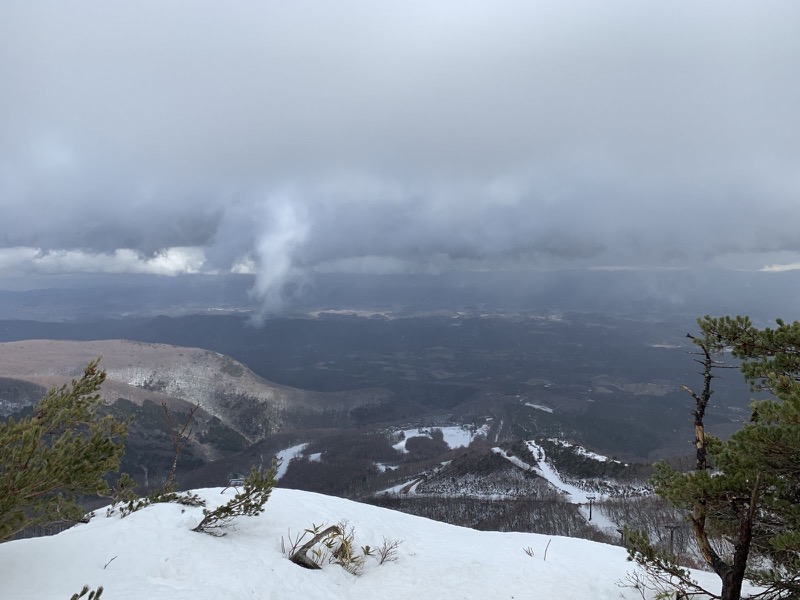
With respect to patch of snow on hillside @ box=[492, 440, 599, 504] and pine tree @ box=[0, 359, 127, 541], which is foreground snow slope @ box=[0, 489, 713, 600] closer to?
pine tree @ box=[0, 359, 127, 541]

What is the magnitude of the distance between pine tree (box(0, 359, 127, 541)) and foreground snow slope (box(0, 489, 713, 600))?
3.37ft

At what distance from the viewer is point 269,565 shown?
10.0m

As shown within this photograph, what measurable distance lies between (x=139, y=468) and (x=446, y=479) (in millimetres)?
140966

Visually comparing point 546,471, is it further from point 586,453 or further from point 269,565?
point 269,565

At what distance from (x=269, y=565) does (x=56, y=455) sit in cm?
539

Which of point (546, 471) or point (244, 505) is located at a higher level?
point (244, 505)

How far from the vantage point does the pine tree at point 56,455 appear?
6.88 metres

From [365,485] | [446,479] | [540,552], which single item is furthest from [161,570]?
[365,485]

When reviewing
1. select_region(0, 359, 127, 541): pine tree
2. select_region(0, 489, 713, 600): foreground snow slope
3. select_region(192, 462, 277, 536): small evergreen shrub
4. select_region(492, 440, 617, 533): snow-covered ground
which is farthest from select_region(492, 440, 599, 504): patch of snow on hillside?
select_region(0, 359, 127, 541): pine tree

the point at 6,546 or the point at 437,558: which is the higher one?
the point at 6,546

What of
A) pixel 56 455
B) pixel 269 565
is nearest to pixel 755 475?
pixel 269 565

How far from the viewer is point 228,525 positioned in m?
12.4

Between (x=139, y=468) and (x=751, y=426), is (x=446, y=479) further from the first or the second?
(x=139, y=468)

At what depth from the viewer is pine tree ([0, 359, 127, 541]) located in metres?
6.88
